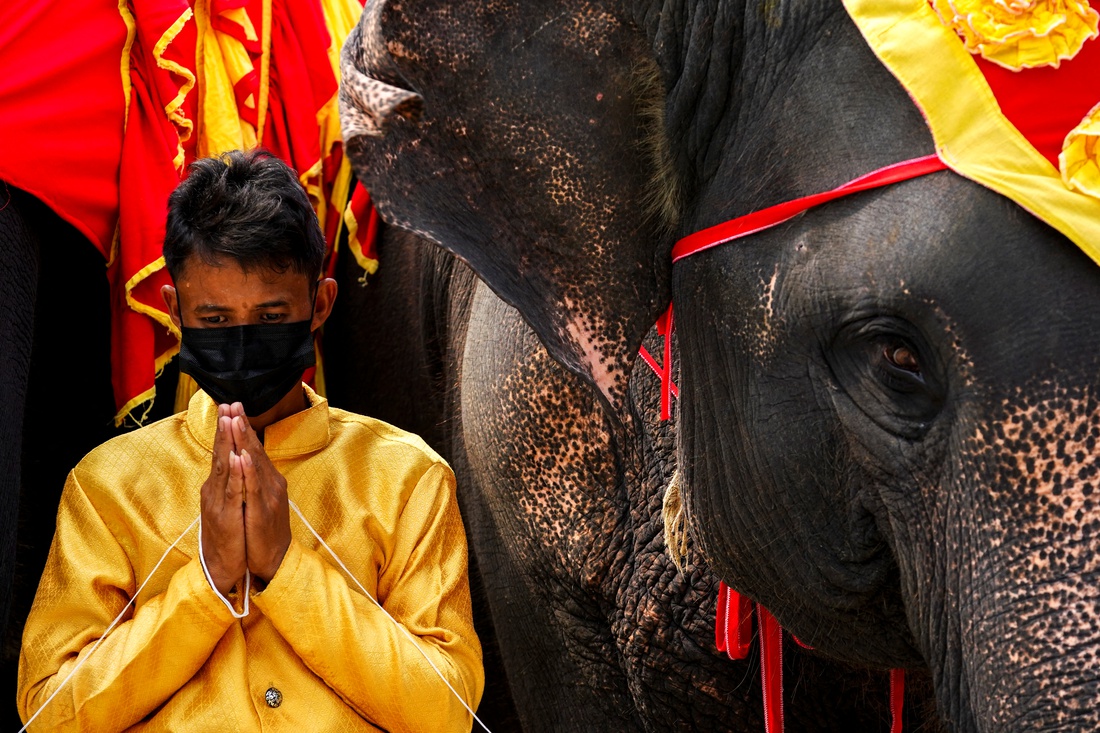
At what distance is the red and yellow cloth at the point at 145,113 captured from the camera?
236 cm

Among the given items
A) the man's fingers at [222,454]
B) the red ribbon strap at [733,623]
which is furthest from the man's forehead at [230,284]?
the red ribbon strap at [733,623]

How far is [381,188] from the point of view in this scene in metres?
1.58

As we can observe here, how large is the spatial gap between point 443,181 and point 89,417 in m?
1.35

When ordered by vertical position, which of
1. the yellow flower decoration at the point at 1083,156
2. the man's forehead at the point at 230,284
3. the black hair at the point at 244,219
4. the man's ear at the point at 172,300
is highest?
the yellow flower decoration at the point at 1083,156

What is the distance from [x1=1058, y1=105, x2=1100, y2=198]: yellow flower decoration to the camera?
4.23 ft

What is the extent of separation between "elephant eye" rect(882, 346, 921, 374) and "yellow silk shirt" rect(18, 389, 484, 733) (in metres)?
0.74

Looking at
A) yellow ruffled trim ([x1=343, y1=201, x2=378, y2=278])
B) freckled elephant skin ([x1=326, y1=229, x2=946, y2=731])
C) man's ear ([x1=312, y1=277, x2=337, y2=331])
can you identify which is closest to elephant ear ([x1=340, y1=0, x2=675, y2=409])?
freckled elephant skin ([x1=326, y1=229, x2=946, y2=731])

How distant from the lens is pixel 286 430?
2.02m

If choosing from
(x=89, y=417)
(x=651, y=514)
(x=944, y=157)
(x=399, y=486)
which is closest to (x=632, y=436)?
(x=651, y=514)

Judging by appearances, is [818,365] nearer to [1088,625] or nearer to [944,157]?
[944,157]

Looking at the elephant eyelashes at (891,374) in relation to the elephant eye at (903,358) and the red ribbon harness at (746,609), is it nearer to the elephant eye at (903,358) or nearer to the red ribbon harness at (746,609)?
the elephant eye at (903,358)

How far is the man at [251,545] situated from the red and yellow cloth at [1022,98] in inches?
35.3

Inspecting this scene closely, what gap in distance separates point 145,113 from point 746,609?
Answer: 1347mm

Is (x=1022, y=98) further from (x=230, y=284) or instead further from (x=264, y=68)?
(x=264, y=68)
